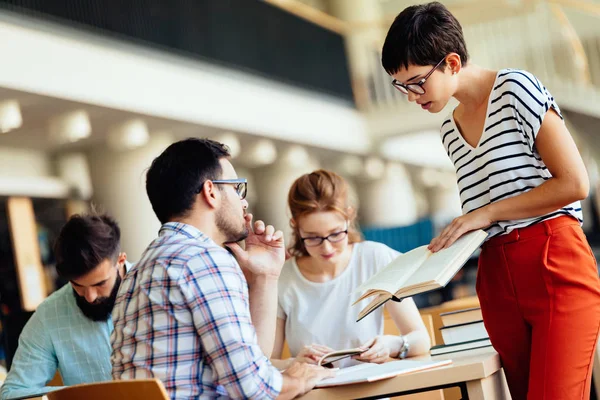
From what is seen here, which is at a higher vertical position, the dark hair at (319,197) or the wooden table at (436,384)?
the dark hair at (319,197)

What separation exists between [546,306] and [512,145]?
33 cm

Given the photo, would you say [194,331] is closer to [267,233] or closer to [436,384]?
[436,384]

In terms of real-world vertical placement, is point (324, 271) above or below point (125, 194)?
below

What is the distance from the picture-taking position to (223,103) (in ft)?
24.3

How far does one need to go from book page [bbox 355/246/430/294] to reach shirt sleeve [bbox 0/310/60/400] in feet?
3.98

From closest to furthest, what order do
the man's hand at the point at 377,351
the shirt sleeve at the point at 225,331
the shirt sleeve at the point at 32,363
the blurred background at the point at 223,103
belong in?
the shirt sleeve at the point at 225,331, the man's hand at the point at 377,351, the shirt sleeve at the point at 32,363, the blurred background at the point at 223,103

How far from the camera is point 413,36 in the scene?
Result: 171 centimetres

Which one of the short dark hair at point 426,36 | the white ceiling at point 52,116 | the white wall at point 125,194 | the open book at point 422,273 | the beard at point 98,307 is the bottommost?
the open book at point 422,273

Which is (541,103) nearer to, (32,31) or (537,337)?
(537,337)

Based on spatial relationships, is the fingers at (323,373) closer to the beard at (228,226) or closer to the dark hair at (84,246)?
the beard at (228,226)

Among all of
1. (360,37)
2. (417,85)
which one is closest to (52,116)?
(417,85)

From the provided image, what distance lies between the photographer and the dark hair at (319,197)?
2.56 m

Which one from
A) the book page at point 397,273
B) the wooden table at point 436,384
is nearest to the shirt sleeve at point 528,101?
the book page at point 397,273

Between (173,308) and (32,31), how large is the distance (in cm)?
417
